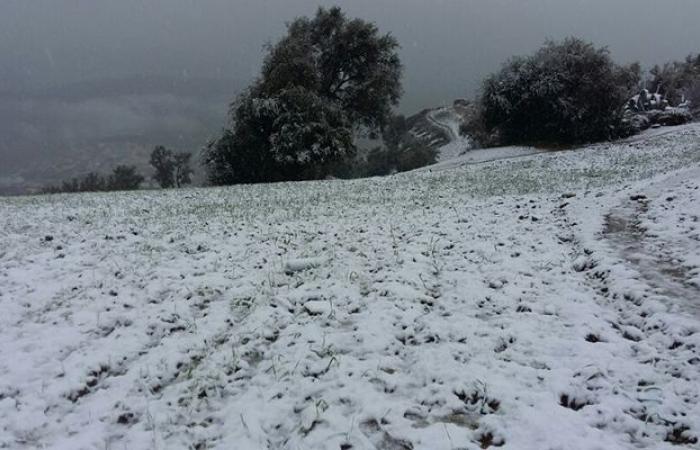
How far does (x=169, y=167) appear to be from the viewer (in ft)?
259

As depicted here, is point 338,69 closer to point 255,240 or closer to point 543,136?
point 543,136

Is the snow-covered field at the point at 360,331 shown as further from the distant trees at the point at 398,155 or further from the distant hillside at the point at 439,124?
the distant hillside at the point at 439,124

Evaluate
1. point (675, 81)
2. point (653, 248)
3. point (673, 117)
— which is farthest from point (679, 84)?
point (653, 248)

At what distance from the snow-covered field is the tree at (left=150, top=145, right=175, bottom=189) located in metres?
71.9

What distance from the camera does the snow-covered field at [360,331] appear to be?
14.3ft

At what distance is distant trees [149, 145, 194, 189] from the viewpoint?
256 ft

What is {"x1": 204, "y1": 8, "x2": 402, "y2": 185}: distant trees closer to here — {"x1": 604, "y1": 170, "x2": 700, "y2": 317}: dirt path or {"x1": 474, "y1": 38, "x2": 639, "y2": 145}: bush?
{"x1": 474, "y1": 38, "x2": 639, "y2": 145}: bush

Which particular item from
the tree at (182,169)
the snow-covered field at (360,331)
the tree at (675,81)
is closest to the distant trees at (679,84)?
the tree at (675,81)

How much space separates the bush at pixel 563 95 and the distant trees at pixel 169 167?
6098cm

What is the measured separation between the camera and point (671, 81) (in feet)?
189

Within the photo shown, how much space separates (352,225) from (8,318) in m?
7.06

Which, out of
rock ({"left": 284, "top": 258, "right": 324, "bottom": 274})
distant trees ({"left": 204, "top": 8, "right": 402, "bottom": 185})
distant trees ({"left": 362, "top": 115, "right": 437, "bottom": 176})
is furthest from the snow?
rock ({"left": 284, "top": 258, "right": 324, "bottom": 274})

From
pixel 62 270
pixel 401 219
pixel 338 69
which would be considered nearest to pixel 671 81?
pixel 338 69

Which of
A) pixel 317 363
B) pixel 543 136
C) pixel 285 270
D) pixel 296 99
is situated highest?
pixel 296 99
